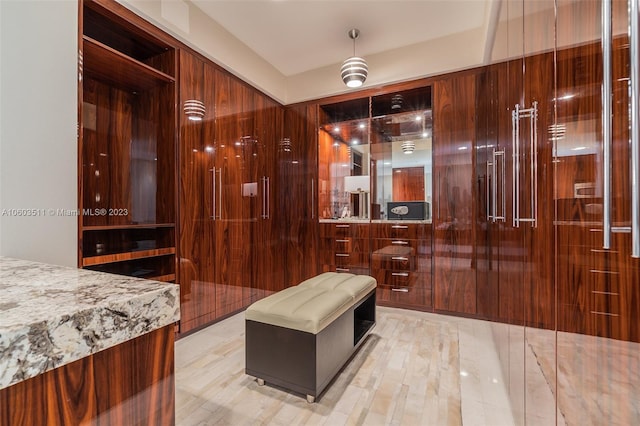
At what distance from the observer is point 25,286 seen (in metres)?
0.61

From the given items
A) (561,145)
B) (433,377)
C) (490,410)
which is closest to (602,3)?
(561,145)

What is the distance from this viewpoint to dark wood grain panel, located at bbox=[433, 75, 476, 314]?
118 inches

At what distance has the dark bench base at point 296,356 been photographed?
167 cm

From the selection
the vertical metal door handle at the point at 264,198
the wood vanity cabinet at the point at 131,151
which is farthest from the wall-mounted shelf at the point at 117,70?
the vertical metal door handle at the point at 264,198

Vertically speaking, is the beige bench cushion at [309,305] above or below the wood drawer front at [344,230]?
below

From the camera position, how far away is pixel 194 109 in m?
2.65

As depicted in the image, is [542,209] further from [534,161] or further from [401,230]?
[401,230]

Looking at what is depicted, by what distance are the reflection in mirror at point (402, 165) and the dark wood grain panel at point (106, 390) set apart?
3.17m

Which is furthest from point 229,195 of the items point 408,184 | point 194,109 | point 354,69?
point 408,184

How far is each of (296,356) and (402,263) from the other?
1923mm

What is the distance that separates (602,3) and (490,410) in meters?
1.87

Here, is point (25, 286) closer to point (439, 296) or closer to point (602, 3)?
point (602, 3)

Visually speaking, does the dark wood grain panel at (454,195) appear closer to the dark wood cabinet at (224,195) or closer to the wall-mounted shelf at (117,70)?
the dark wood cabinet at (224,195)

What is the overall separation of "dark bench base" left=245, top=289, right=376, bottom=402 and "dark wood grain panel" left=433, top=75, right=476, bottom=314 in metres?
1.60
